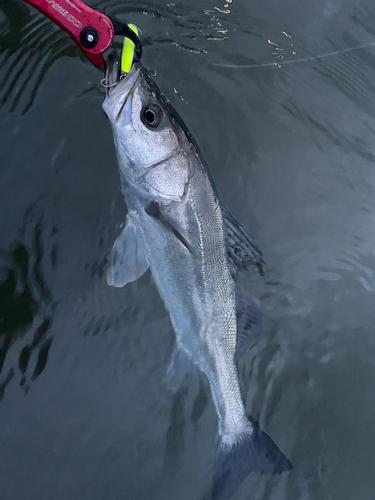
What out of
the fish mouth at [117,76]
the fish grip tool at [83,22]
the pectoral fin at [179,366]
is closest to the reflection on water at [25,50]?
the fish grip tool at [83,22]

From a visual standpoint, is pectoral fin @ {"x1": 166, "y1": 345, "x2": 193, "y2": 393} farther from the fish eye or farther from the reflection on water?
the reflection on water

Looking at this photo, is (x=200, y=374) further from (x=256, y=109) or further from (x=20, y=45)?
(x=20, y=45)

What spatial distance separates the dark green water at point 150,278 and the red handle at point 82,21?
0.78 m

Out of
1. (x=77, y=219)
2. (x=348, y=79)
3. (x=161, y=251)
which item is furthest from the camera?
(x=348, y=79)

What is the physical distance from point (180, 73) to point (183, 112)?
29cm

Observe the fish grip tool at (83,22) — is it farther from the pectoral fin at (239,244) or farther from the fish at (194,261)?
the pectoral fin at (239,244)

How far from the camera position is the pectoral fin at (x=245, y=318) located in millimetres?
2301

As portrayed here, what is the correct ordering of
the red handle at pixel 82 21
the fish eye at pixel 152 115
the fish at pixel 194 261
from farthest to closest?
the fish at pixel 194 261
the fish eye at pixel 152 115
the red handle at pixel 82 21

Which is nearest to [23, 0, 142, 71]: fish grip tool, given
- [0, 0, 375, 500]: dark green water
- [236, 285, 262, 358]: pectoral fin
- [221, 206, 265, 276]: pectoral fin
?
[0, 0, 375, 500]: dark green water

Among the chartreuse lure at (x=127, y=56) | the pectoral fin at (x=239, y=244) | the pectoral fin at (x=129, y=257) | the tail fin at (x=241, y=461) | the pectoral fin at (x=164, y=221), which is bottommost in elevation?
the tail fin at (x=241, y=461)

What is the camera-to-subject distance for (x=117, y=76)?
1.94 meters

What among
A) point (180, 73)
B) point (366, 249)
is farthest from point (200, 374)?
point (180, 73)

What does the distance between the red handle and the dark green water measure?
785 mm

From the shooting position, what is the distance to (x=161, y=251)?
2244 millimetres
